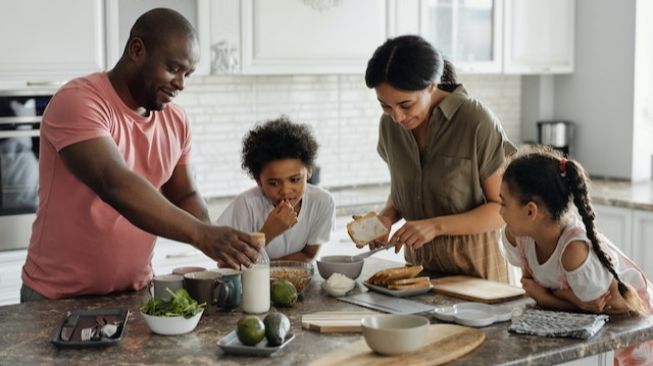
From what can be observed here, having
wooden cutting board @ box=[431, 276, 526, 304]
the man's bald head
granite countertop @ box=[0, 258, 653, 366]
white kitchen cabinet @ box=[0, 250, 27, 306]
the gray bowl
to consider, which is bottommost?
white kitchen cabinet @ box=[0, 250, 27, 306]

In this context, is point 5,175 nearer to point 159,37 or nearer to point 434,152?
point 159,37

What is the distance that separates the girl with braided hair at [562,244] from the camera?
2498 millimetres

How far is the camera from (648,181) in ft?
18.5

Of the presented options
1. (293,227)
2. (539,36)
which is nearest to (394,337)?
(293,227)

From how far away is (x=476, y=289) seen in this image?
279cm

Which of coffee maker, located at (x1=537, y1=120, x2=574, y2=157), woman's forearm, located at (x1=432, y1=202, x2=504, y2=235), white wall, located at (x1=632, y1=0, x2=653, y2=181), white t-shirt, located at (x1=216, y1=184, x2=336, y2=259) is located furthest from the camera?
coffee maker, located at (x1=537, y1=120, x2=574, y2=157)

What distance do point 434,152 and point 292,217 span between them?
0.55 metres

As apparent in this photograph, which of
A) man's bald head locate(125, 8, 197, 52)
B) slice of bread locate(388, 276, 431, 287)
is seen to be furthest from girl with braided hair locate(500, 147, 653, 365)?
man's bald head locate(125, 8, 197, 52)

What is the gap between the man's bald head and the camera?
269cm

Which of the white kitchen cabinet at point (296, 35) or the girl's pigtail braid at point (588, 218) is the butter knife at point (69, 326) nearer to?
the girl's pigtail braid at point (588, 218)

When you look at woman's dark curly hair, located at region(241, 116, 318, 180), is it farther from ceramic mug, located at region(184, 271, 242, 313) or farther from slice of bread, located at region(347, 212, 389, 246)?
ceramic mug, located at region(184, 271, 242, 313)

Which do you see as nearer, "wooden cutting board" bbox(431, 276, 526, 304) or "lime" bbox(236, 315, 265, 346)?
"lime" bbox(236, 315, 265, 346)

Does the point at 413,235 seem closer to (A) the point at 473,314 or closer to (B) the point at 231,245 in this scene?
(A) the point at 473,314

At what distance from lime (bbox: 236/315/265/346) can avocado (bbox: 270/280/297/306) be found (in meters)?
0.38
